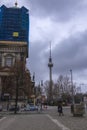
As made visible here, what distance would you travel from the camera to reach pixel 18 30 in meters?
159

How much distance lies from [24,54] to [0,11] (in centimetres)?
3666

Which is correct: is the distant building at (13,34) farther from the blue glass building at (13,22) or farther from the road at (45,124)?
the road at (45,124)

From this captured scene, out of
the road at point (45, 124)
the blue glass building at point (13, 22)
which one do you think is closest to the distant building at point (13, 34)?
the blue glass building at point (13, 22)

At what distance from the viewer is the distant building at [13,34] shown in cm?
13509

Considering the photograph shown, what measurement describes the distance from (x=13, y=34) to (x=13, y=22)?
24.5 ft

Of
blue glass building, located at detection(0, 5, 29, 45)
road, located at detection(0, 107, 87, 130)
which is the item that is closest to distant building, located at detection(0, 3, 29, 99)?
blue glass building, located at detection(0, 5, 29, 45)

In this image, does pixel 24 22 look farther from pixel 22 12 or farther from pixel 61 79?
pixel 61 79

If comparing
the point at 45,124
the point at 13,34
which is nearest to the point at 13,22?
the point at 13,34

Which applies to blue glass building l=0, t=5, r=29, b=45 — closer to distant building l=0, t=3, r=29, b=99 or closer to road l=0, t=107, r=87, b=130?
distant building l=0, t=3, r=29, b=99

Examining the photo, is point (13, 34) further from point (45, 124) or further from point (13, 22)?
point (45, 124)

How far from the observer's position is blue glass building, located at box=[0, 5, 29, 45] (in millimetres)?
157750

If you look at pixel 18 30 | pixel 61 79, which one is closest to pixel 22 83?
pixel 61 79

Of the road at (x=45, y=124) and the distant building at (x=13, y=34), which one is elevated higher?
the distant building at (x=13, y=34)

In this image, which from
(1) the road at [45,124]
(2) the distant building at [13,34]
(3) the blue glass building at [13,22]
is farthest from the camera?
(3) the blue glass building at [13,22]
